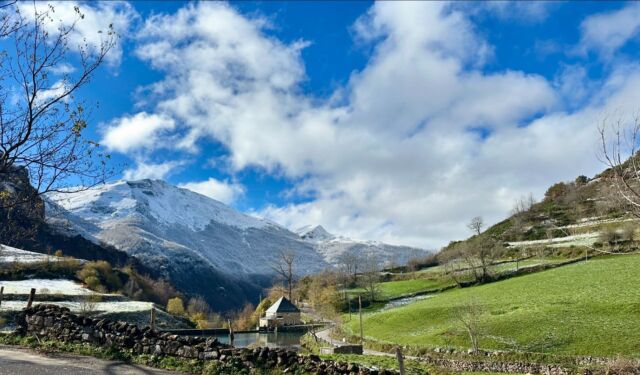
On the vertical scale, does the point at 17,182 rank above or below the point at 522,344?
above

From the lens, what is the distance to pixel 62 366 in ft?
48.8

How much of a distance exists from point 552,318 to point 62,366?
3592 cm

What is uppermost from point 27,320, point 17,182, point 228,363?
point 17,182

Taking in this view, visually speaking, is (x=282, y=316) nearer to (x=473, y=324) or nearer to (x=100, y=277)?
(x=100, y=277)

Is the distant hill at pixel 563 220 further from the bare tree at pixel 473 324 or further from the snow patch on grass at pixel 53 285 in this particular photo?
the snow patch on grass at pixel 53 285

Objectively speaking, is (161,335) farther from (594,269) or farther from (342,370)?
(594,269)

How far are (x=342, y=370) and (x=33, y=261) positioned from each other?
10176 cm

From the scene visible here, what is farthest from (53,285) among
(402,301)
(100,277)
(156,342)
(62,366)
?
(62,366)

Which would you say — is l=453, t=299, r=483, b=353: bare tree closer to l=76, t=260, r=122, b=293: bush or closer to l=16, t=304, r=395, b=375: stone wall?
l=16, t=304, r=395, b=375: stone wall

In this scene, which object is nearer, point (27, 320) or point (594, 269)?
point (27, 320)

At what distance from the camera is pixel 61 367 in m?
14.7

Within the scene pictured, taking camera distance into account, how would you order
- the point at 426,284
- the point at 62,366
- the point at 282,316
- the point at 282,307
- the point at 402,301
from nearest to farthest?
the point at 62,366 → the point at 402,301 → the point at 282,316 → the point at 282,307 → the point at 426,284

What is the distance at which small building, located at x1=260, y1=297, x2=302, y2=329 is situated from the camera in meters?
86.0

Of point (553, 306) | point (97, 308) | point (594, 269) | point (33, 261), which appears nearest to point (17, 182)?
point (553, 306)
